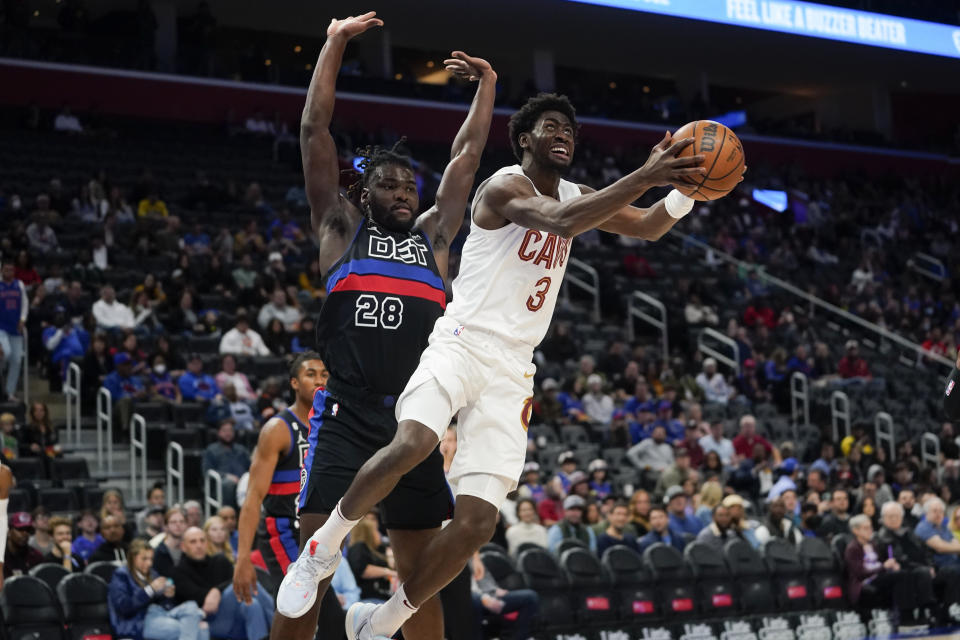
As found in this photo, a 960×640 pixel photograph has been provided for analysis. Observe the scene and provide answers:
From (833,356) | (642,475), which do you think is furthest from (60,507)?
(833,356)

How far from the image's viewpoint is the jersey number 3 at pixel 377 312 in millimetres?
5086

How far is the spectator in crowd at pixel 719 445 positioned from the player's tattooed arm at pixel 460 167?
1108cm

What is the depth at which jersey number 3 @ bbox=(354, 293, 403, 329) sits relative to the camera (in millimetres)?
5086

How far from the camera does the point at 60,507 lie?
11.3 meters

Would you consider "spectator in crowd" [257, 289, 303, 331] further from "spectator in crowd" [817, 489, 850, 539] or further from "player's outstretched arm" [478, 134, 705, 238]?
"player's outstretched arm" [478, 134, 705, 238]

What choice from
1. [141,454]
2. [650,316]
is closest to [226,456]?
[141,454]

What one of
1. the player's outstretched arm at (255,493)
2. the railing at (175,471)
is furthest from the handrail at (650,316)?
the player's outstretched arm at (255,493)

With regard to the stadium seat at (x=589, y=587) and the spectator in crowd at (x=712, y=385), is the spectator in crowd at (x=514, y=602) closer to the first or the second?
the stadium seat at (x=589, y=587)

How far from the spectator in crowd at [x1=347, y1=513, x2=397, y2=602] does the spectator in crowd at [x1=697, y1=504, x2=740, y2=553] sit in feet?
12.6

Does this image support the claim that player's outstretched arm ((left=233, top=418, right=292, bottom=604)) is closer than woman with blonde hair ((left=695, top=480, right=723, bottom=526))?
Yes

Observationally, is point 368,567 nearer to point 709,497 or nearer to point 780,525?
point 709,497

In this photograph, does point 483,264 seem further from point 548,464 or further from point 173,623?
point 548,464

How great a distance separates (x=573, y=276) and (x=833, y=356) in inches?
189

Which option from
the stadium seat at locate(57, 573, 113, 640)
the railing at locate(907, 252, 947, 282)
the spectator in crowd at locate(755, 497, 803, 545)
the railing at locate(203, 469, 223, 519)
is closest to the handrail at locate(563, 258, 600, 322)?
the spectator in crowd at locate(755, 497, 803, 545)
